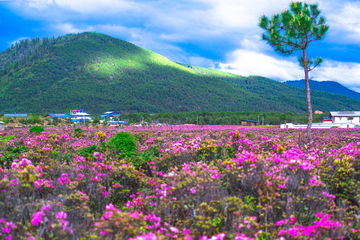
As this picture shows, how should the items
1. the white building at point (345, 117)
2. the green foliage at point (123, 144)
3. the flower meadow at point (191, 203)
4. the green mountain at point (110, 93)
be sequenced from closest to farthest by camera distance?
the flower meadow at point (191, 203)
the green foliage at point (123, 144)
the white building at point (345, 117)
the green mountain at point (110, 93)

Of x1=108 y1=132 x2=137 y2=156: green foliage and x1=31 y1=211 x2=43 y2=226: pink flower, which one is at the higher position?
x1=108 y1=132 x2=137 y2=156: green foliage

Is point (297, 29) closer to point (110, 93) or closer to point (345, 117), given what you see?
point (345, 117)

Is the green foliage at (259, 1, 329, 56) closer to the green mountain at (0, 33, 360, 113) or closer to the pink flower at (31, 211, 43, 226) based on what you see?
the pink flower at (31, 211, 43, 226)

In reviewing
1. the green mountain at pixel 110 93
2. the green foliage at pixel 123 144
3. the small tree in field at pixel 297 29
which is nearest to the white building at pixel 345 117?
the small tree in field at pixel 297 29

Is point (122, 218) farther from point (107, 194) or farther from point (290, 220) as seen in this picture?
point (290, 220)

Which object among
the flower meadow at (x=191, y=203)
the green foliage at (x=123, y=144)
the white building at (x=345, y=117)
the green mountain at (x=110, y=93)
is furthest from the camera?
the green mountain at (x=110, y=93)

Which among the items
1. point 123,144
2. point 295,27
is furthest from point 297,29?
point 123,144

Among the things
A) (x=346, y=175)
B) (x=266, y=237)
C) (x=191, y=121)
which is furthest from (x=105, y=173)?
(x=191, y=121)

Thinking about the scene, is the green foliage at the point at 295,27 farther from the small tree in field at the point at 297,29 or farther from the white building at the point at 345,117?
the white building at the point at 345,117

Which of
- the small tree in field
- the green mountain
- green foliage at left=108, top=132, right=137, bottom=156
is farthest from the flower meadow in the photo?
the green mountain

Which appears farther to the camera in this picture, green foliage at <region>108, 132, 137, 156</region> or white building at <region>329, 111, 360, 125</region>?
white building at <region>329, 111, 360, 125</region>

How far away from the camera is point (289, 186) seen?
3730 mm

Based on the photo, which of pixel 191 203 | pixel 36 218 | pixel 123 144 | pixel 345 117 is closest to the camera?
pixel 36 218

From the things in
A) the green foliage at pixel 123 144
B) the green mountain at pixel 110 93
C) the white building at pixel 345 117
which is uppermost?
the green mountain at pixel 110 93
